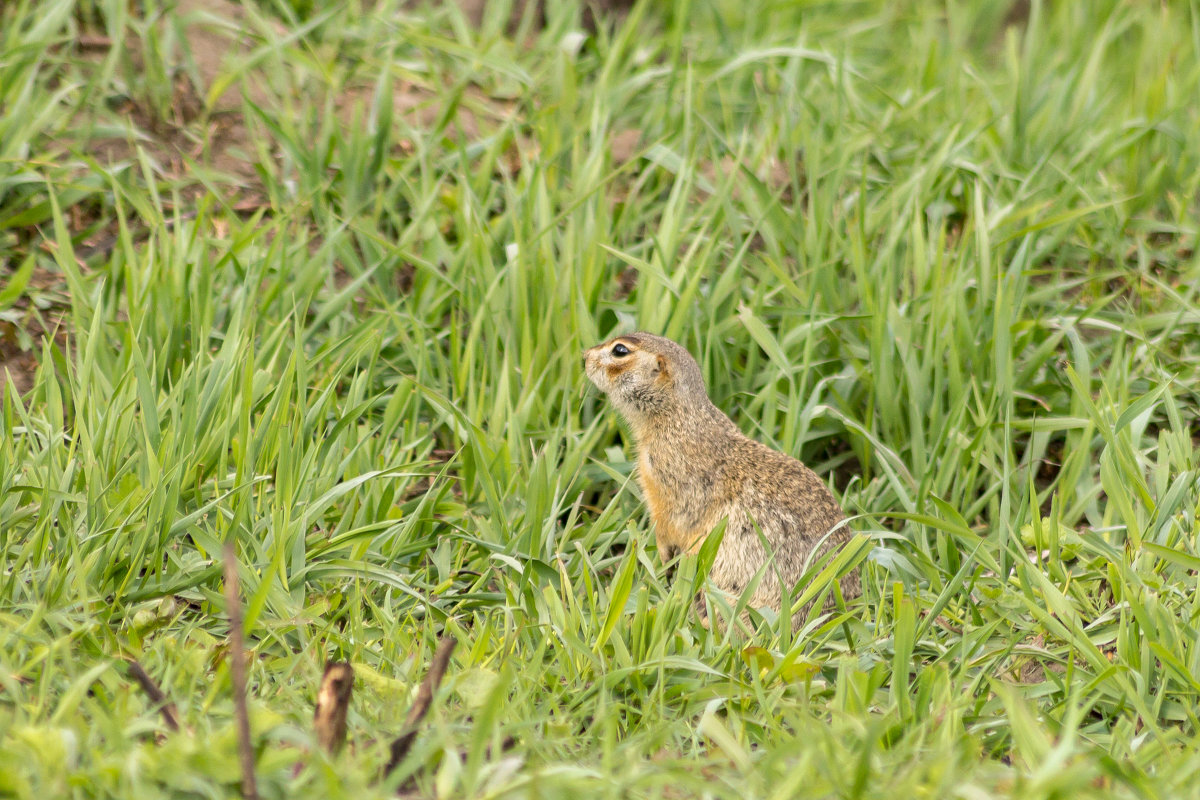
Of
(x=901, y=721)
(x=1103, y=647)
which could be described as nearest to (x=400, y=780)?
(x=901, y=721)

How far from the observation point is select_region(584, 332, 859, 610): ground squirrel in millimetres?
3861

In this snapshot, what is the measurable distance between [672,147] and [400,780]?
11.5ft

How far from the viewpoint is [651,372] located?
13.6ft

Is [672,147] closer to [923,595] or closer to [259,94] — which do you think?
[259,94]

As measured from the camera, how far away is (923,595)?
12.3 ft

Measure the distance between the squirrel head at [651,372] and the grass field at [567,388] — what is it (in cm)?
27

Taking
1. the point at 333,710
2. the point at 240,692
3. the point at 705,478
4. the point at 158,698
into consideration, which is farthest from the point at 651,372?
the point at 240,692

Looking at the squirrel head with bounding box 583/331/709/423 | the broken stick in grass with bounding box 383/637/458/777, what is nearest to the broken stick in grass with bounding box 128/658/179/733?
the broken stick in grass with bounding box 383/637/458/777

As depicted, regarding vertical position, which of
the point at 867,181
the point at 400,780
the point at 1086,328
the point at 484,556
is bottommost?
the point at 484,556

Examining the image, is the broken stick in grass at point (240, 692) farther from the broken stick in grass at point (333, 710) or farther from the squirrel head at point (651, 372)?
the squirrel head at point (651, 372)

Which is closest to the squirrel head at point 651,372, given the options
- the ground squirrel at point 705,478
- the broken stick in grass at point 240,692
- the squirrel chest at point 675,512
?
the ground squirrel at point 705,478

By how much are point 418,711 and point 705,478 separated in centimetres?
171

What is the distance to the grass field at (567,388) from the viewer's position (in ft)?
9.36

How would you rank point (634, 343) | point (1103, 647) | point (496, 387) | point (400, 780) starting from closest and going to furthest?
point (400, 780) < point (1103, 647) < point (634, 343) < point (496, 387)
